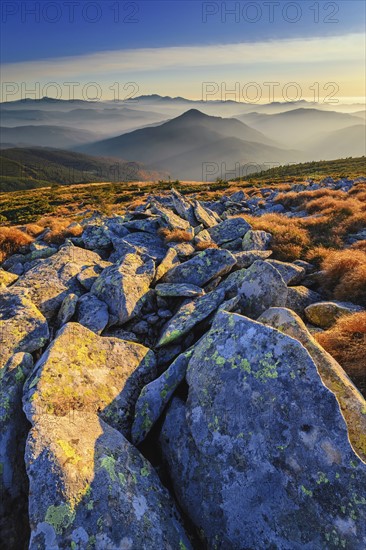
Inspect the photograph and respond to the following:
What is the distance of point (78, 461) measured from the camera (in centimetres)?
461

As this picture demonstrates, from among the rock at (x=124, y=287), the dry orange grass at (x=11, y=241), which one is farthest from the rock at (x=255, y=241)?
the dry orange grass at (x=11, y=241)

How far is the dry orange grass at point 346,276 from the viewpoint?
9.81 metres

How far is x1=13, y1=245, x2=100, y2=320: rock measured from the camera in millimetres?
9672

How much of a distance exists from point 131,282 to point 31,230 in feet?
38.0

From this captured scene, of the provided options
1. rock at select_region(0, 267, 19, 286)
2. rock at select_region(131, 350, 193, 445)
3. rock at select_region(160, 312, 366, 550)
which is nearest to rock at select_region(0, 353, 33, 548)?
rock at select_region(131, 350, 193, 445)

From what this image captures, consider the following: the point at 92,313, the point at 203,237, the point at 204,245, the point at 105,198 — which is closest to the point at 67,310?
the point at 92,313

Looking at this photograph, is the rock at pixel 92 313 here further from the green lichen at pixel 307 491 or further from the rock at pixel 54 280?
the green lichen at pixel 307 491

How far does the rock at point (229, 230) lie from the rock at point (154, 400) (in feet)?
29.8

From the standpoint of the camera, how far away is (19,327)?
7949mm

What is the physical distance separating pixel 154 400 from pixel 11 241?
41.3ft

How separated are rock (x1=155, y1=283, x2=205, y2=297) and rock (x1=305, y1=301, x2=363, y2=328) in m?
2.93

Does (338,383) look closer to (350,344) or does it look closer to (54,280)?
(350,344)

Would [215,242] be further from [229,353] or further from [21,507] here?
[21,507]

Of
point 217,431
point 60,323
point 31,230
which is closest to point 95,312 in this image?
point 60,323
